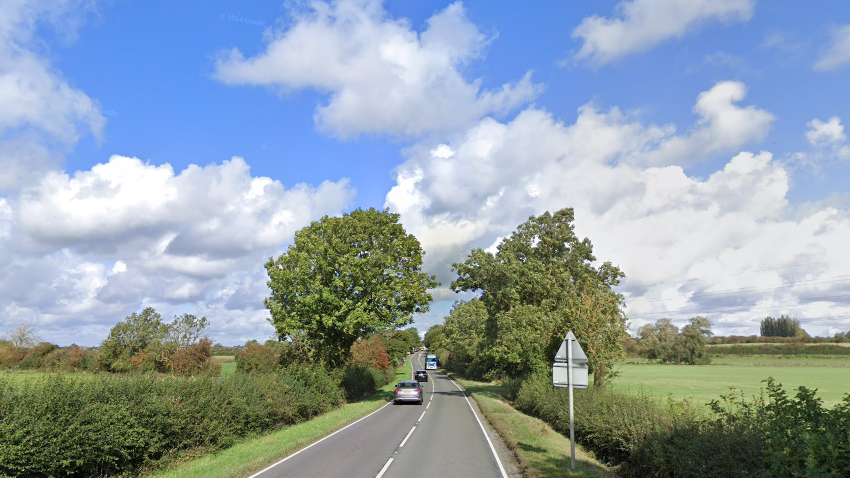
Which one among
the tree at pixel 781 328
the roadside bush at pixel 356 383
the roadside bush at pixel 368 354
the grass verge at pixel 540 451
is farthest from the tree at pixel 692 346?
the grass verge at pixel 540 451

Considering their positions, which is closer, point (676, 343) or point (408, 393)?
point (408, 393)

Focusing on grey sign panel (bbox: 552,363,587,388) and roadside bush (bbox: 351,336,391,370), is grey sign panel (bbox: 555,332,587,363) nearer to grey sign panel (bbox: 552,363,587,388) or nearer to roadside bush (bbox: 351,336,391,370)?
grey sign panel (bbox: 552,363,587,388)

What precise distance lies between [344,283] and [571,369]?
18.1m

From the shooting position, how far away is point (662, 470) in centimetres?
1026

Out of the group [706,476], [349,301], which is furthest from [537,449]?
[349,301]

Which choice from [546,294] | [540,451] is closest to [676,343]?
[546,294]

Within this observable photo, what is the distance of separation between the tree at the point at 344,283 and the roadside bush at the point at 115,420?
9.67m

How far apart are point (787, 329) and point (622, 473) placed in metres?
191

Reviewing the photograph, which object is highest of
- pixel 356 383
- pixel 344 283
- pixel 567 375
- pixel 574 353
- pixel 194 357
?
pixel 344 283

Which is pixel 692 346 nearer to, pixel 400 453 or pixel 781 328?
pixel 781 328

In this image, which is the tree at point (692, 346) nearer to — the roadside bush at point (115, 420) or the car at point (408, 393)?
the car at point (408, 393)

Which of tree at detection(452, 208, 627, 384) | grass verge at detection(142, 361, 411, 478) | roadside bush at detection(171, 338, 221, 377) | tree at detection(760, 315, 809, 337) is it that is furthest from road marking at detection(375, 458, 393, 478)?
tree at detection(760, 315, 809, 337)

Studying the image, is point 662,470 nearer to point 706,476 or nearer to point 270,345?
point 706,476

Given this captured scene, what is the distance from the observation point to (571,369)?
11.6 metres
